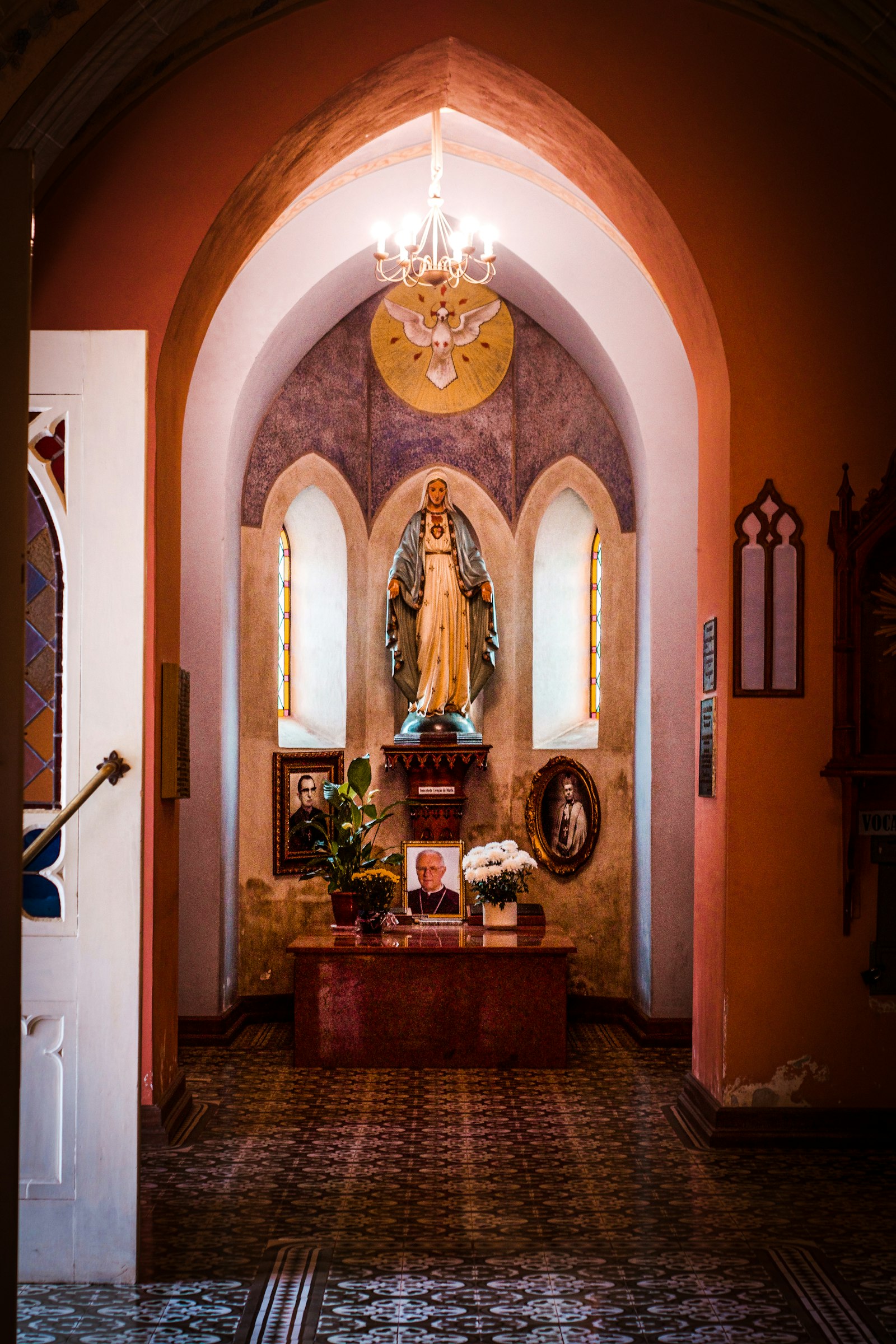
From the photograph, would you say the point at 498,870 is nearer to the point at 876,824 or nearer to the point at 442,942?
the point at 442,942

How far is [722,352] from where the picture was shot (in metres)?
5.90

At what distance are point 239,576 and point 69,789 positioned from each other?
5.28 metres

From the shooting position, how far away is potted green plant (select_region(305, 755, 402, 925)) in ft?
26.9

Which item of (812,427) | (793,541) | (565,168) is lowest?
(793,541)

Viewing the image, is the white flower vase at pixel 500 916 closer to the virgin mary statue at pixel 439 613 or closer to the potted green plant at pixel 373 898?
the potted green plant at pixel 373 898

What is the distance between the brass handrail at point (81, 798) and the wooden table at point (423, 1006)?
357 cm

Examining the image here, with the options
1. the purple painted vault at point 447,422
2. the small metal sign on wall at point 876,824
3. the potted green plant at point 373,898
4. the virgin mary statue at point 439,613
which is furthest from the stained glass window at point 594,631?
the small metal sign on wall at point 876,824

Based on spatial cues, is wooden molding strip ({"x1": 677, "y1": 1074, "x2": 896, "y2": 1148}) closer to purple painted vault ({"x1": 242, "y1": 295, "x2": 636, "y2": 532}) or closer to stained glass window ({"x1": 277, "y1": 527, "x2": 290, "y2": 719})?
stained glass window ({"x1": 277, "y1": 527, "x2": 290, "y2": 719})

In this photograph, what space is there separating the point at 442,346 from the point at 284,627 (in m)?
2.51

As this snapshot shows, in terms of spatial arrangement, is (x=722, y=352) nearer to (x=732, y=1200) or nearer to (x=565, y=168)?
(x=565, y=168)

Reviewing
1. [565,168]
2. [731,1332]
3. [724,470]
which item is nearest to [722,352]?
[724,470]

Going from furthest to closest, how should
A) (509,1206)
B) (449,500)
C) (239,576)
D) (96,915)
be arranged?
1. (449,500)
2. (239,576)
3. (509,1206)
4. (96,915)

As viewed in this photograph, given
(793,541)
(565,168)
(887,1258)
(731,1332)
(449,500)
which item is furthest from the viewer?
(449,500)

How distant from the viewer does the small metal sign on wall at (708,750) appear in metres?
6.08
